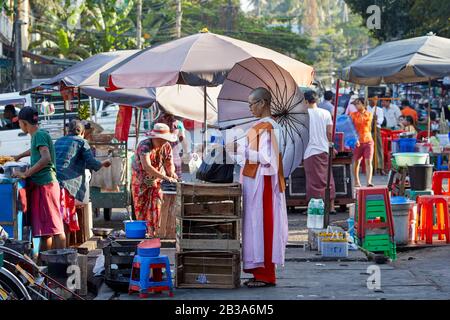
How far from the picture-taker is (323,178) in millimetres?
16391

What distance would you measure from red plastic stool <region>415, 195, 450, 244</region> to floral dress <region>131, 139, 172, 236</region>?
3364 millimetres

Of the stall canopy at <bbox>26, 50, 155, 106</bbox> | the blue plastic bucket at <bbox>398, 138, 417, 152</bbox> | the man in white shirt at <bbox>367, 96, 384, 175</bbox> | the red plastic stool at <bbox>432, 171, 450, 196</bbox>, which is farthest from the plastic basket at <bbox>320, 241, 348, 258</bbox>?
the man in white shirt at <bbox>367, 96, 384, 175</bbox>

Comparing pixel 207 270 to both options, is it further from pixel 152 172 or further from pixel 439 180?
pixel 439 180

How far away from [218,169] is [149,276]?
133 cm

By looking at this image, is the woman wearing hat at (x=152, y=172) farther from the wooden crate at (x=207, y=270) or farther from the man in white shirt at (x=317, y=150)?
the man in white shirt at (x=317, y=150)

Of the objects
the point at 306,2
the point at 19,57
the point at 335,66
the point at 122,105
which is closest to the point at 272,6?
the point at 335,66

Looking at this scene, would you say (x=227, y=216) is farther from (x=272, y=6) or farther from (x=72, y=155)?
(x=272, y=6)

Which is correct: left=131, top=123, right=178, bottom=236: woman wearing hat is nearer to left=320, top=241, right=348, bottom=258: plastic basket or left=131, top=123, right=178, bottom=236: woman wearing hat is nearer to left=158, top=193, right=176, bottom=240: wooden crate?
left=158, top=193, right=176, bottom=240: wooden crate

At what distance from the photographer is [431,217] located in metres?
13.0

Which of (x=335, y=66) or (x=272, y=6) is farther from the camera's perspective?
(x=272, y=6)

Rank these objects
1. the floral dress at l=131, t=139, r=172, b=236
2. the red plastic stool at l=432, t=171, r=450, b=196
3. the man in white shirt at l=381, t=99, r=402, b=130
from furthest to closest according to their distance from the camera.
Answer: the man in white shirt at l=381, t=99, r=402, b=130 → the red plastic stool at l=432, t=171, r=450, b=196 → the floral dress at l=131, t=139, r=172, b=236

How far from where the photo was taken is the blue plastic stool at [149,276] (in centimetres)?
895

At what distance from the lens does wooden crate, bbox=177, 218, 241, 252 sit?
934 cm
